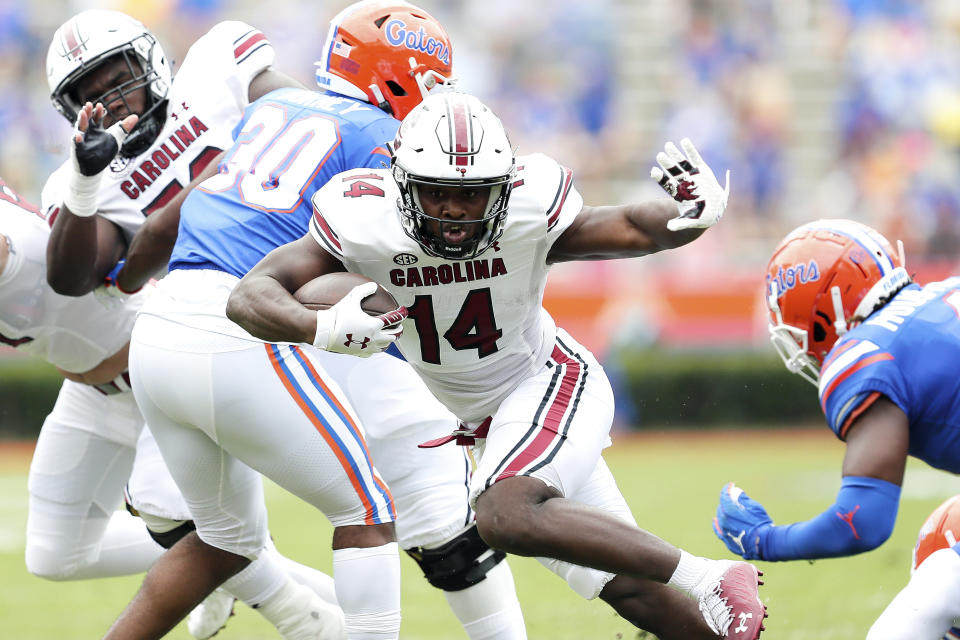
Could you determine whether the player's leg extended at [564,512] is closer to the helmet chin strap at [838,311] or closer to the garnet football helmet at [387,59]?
the helmet chin strap at [838,311]

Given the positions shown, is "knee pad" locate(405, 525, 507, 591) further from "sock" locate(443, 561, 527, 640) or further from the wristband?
the wristband

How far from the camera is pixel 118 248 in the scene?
15.0 ft

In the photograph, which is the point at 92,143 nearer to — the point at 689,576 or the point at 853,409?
the point at 689,576

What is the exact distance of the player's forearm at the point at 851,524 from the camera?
11.2 ft

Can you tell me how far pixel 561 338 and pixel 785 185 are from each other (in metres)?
9.93

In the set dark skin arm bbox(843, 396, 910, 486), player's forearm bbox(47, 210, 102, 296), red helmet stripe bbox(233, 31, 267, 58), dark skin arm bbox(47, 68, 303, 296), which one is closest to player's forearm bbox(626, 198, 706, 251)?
dark skin arm bbox(843, 396, 910, 486)

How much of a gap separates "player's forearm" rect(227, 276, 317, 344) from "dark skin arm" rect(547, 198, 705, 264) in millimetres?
819

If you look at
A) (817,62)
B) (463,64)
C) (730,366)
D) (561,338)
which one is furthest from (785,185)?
(561,338)

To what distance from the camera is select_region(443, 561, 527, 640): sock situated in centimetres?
418

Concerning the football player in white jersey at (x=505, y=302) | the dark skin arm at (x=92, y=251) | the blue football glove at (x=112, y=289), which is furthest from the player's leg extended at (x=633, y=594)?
the blue football glove at (x=112, y=289)

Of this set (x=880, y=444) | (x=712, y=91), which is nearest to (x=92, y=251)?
(x=880, y=444)

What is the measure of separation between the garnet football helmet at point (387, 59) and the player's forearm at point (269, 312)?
101 cm

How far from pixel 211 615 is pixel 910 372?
2.81 meters

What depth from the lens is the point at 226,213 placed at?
157 inches
